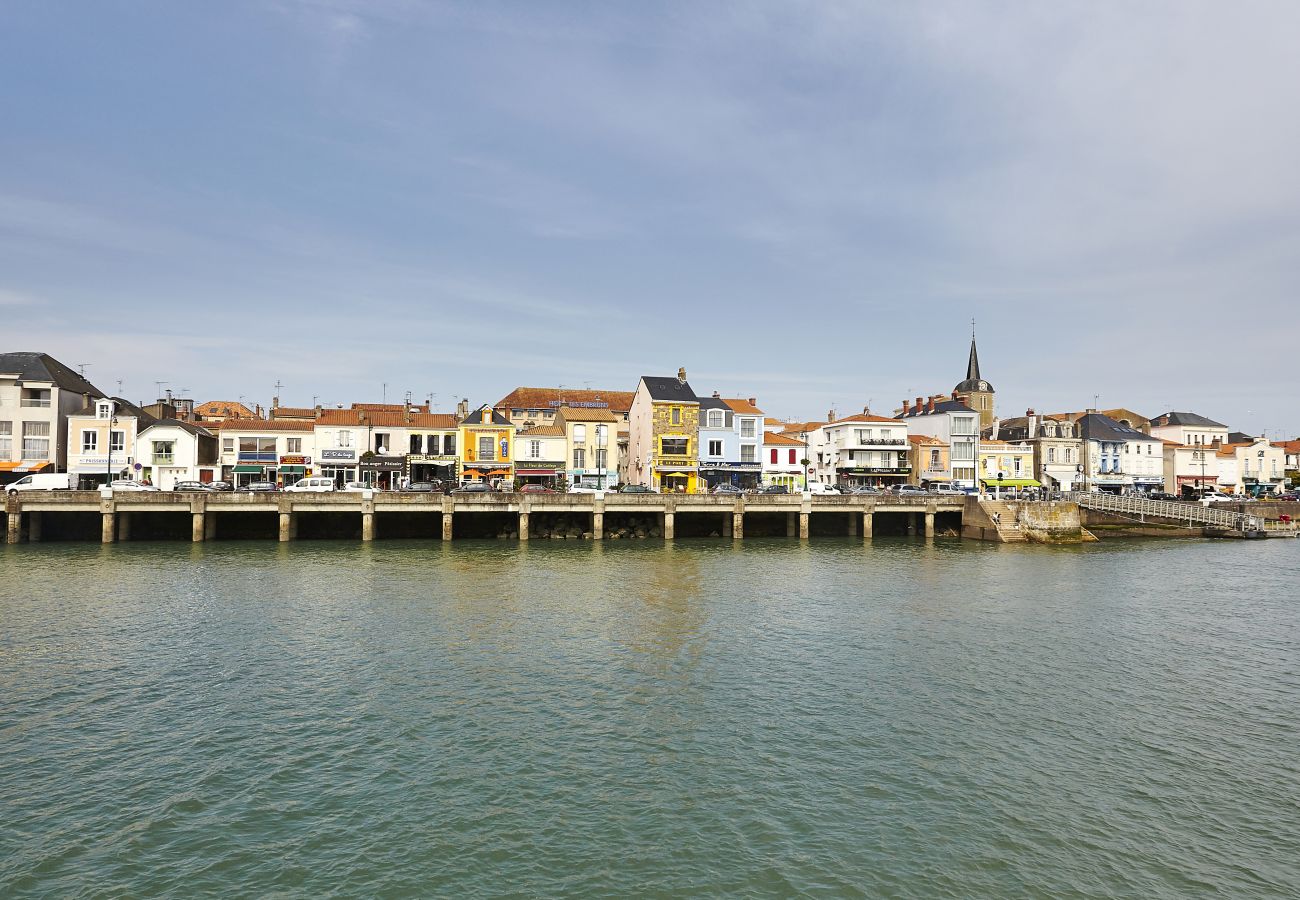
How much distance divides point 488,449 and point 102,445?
3189 centimetres

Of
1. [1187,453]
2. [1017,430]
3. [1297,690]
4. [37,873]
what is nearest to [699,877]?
[37,873]

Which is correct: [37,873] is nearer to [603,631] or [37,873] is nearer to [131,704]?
[131,704]

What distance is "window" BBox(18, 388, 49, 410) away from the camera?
62750 millimetres

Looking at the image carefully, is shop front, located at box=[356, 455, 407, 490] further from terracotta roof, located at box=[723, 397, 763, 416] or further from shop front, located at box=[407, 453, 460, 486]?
terracotta roof, located at box=[723, 397, 763, 416]

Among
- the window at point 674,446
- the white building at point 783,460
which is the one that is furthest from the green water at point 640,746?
the white building at point 783,460

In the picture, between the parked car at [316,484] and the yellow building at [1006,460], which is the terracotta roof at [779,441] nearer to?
the yellow building at [1006,460]

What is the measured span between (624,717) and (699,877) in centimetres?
675

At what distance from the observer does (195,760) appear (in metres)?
15.8

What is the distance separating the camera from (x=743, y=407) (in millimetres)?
78625

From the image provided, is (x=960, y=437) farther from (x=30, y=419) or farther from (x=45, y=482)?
(x=30, y=419)

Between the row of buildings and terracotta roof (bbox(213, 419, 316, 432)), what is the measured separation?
0.12 m

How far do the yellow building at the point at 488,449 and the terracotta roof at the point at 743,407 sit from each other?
22573mm

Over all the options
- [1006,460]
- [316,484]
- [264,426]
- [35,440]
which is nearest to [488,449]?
[316,484]

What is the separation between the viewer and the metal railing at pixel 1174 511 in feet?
214
